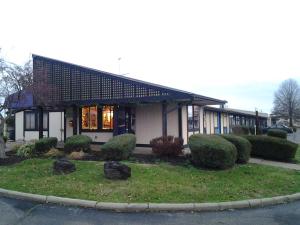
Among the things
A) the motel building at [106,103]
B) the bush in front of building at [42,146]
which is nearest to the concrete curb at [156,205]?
the bush in front of building at [42,146]

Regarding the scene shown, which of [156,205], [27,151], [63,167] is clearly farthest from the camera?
[27,151]

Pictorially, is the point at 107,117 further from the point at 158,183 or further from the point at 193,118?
the point at 158,183

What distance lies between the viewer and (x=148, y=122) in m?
17.8

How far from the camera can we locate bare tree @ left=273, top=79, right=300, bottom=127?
78.2 metres

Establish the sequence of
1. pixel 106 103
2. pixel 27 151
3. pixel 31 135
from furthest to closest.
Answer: pixel 31 135 → pixel 106 103 → pixel 27 151

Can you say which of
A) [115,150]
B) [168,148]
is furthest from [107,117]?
[115,150]

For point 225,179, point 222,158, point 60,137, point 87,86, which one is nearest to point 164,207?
point 225,179

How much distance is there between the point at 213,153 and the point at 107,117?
29.5 feet

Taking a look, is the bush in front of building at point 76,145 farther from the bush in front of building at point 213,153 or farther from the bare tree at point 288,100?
the bare tree at point 288,100

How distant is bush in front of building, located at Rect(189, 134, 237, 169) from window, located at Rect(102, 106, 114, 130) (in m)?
7.77

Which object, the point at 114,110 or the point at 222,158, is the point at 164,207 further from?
the point at 114,110

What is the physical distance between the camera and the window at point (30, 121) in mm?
23875

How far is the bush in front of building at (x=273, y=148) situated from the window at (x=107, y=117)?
298 inches

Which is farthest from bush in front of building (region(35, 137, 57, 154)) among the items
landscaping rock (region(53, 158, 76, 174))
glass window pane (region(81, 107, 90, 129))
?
landscaping rock (region(53, 158, 76, 174))
